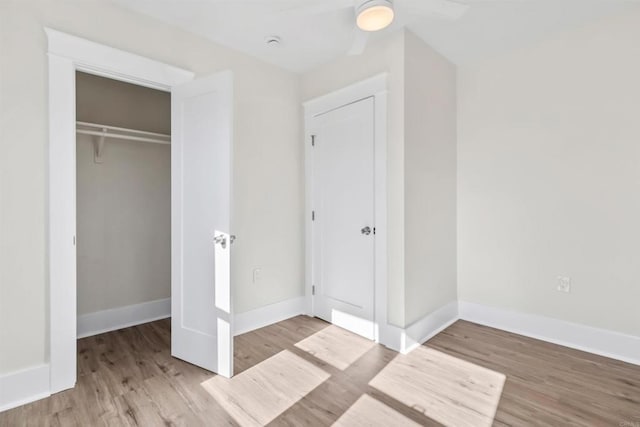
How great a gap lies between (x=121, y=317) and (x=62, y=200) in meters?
1.56

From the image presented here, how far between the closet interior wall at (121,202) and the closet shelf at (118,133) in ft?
0.44

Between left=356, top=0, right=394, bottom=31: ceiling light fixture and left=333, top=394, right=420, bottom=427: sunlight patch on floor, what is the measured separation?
2312 mm

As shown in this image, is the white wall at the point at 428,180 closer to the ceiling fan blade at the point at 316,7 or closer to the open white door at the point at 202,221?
the ceiling fan blade at the point at 316,7

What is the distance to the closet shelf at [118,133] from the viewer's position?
8.80ft

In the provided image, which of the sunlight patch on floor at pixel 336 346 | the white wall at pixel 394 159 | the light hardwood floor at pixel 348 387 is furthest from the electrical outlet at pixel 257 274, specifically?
the white wall at pixel 394 159

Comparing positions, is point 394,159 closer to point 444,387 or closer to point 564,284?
point 444,387

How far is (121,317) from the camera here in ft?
10.2

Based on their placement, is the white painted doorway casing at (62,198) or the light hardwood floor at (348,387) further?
the white painted doorway casing at (62,198)

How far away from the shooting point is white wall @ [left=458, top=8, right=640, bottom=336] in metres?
2.42

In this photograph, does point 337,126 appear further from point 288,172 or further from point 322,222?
point 322,222

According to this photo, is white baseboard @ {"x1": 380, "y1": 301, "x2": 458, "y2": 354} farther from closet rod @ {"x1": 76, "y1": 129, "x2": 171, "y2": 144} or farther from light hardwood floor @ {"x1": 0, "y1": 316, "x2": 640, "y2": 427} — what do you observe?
closet rod @ {"x1": 76, "y1": 129, "x2": 171, "y2": 144}

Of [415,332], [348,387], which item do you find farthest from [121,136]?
[415,332]

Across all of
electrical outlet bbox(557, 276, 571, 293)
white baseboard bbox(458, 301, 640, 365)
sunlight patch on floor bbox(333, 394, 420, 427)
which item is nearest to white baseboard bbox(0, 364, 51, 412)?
sunlight patch on floor bbox(333, 394, 420, 427)

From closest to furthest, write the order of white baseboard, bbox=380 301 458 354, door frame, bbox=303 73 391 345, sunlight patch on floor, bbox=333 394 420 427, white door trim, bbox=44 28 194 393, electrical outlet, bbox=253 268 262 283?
sunlight patch on floor, bbox=333 394 420 427
white door trim, bbox=44 28 194 393
white baseboard, bbox=380 301 458 354
door frame, bbox=303 73 391 345
electrical outlet, bbox=253 268 262 283
